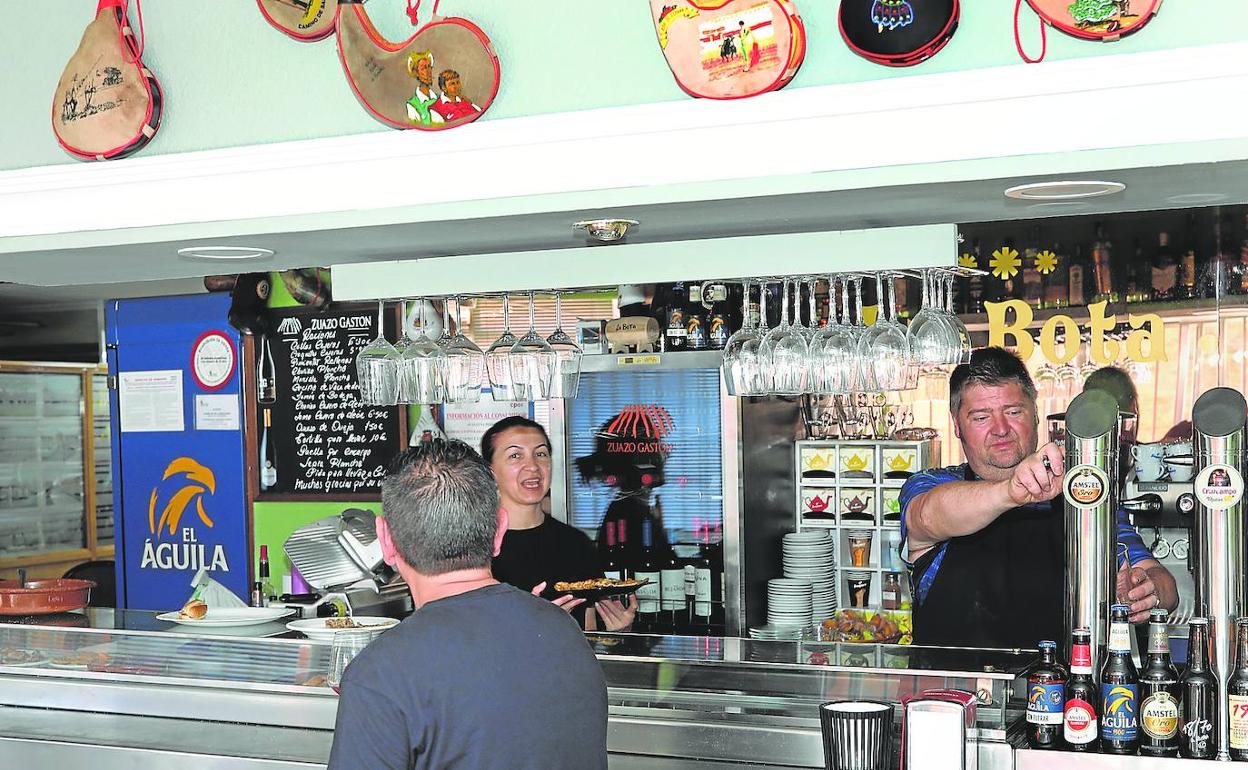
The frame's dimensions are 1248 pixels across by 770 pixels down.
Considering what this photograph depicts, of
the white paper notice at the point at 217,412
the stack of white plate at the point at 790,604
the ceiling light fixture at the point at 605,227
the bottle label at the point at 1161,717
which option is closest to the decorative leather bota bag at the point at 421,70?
the ceiling light fixture at the point at 605,227

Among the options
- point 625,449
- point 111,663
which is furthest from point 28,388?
point 111,663

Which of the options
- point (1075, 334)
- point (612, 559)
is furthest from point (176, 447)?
point (1075, 334)

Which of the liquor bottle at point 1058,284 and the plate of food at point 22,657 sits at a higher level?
the liquor bottle at point 1058,284

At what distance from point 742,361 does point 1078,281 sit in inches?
119

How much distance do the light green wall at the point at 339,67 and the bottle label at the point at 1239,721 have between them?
46.0 inches

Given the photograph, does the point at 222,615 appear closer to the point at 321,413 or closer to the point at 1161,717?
the point at 1161,717

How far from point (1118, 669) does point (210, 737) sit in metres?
1.99

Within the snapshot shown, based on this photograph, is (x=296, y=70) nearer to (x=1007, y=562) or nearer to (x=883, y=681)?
(x=883, y=681)

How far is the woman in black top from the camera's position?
4.49 m

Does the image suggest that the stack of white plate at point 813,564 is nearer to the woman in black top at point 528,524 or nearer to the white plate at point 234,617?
the woman in black top at point 528,524

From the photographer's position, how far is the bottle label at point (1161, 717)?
2.44m

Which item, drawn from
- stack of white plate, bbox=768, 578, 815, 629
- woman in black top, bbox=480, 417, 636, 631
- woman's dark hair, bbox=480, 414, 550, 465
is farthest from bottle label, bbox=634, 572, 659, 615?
woman's dark hair, bbox=480, 414, 550, 465

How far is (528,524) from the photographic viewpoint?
4.57m

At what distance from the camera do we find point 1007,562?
3.72m
